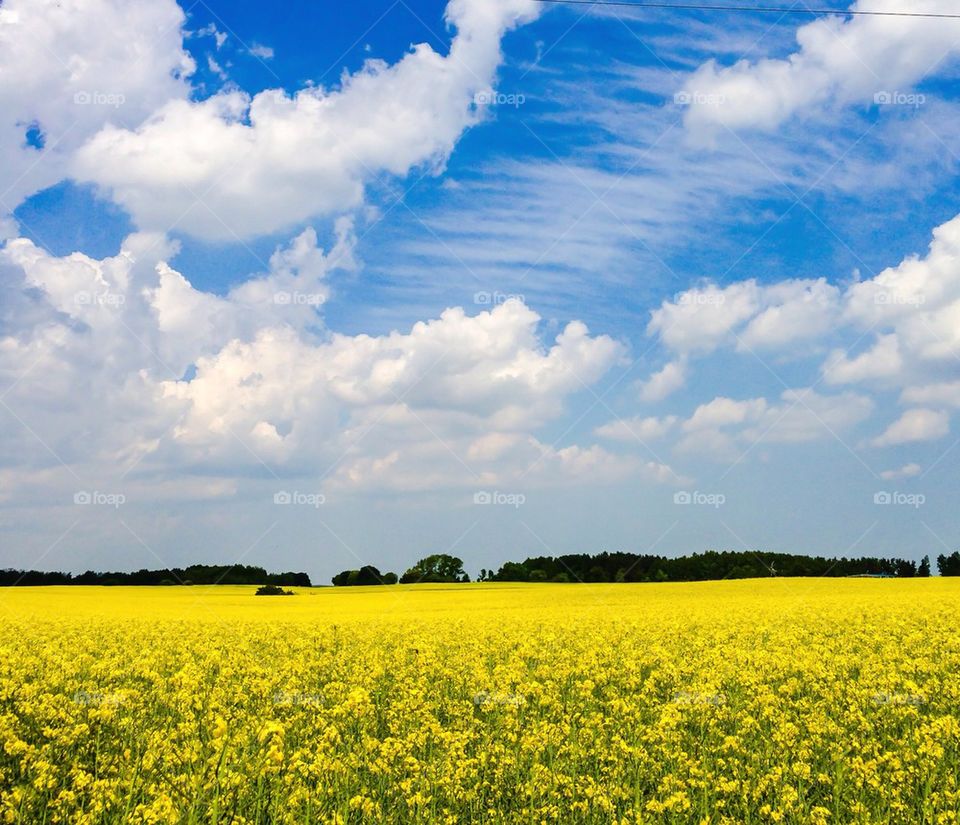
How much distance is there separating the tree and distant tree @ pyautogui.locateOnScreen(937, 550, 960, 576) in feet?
173

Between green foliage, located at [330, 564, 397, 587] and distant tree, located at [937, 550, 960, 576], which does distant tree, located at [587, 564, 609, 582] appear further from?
distant tree, located at [937, 550, 960, 576]

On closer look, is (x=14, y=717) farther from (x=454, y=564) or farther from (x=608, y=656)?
(x=454, y=564)

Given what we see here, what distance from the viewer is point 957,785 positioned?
7.89 metres

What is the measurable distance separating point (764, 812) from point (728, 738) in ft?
4.33

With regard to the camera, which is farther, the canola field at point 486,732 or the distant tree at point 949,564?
the distant tree at point 949,564

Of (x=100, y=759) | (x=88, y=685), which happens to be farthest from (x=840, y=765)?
(x=88, y=685)

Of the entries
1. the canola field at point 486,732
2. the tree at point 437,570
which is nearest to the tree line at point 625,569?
the tree at point 437,570

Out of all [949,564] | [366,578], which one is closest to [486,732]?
[366,578]

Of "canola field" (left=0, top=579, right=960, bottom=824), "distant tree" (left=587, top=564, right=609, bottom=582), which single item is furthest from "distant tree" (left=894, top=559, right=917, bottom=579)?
"canola field" (left=0, top=579, right=960, bottom=824)

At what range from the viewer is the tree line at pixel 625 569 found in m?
80.5

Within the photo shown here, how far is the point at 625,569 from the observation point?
83.3 m

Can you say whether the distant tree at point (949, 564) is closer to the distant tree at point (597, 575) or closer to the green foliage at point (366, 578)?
the distant tree at point (597, 575)

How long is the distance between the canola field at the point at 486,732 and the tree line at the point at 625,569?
213ft

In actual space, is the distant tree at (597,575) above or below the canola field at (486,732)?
below
